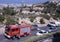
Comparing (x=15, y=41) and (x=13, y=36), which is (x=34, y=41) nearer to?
(x=15, y=41)

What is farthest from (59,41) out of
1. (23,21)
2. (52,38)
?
(23,21)

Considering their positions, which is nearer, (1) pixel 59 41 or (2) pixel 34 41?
(2) pixel 34 41

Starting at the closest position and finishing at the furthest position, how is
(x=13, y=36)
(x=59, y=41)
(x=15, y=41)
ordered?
(x=59, y=41)
(x=15, y=41)
(x=13, y=36)

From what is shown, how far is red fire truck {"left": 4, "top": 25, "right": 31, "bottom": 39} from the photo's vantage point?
22594 mm

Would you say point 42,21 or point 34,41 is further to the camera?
point 42,21

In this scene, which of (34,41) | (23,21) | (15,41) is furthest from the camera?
(23,21)

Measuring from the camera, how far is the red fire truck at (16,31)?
890 inches

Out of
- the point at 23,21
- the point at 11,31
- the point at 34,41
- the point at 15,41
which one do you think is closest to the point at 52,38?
the point at 34,41

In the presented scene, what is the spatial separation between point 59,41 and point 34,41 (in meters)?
2.24

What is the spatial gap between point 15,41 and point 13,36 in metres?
1.52

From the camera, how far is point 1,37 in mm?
22688

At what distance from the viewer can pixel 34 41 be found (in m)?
16.2

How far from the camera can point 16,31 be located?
23422mm

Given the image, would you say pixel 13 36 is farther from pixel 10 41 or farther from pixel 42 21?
pixel 42 21
